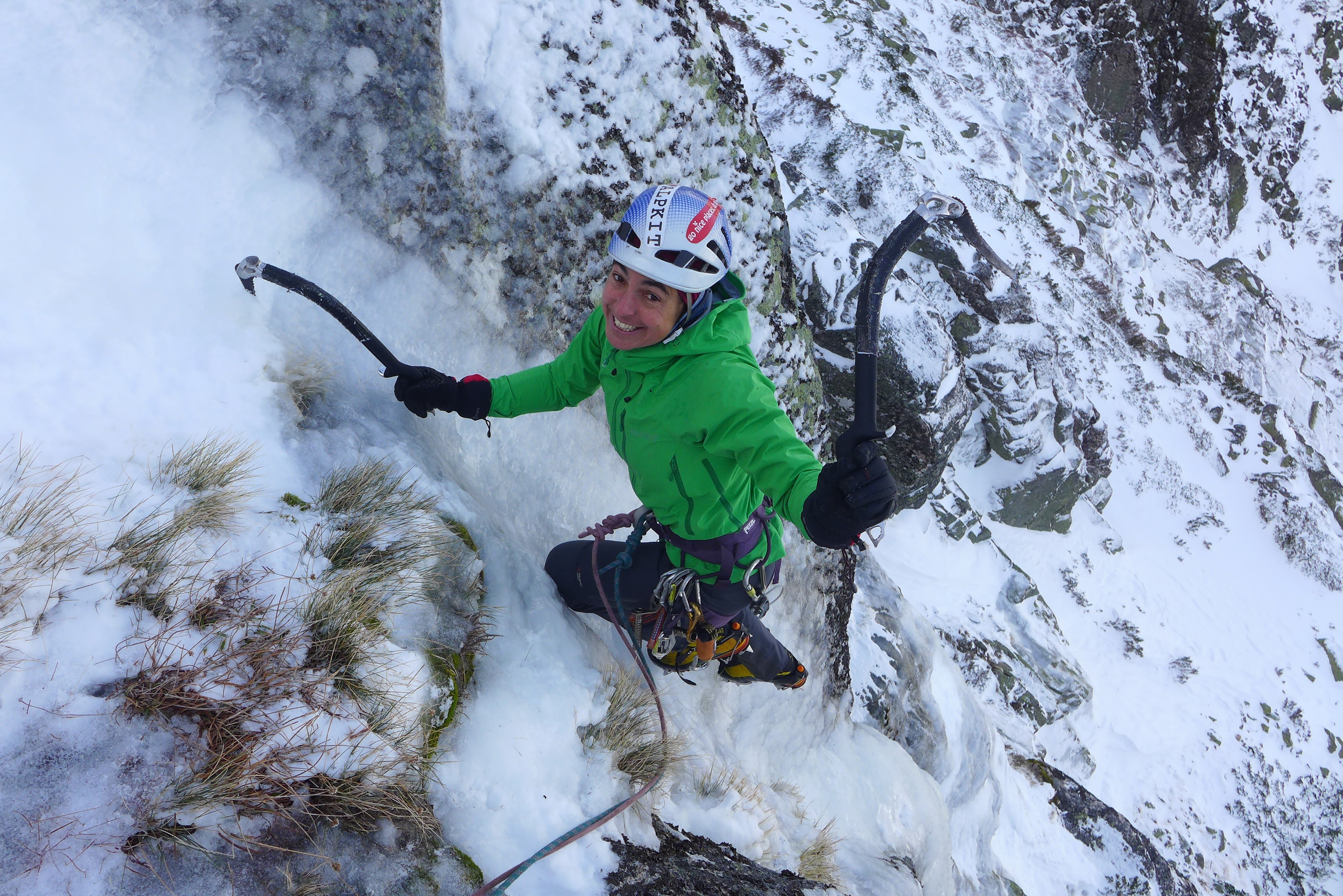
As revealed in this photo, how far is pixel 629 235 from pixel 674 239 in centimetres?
20

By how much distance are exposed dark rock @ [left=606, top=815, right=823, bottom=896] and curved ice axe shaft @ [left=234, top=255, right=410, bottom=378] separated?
7.61 feet

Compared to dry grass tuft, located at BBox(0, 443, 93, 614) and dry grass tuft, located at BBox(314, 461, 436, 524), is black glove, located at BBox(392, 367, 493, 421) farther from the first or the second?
dry grass tuft, located at BBox(0, 443, 93, 614)

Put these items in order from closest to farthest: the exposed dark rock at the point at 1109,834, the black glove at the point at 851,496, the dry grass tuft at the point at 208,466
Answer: the black glove at the point at 851,496
the dry grass tuft at the point at 208,466
the exposed dark rock at the point at 1109,834

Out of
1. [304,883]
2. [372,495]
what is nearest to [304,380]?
[372,495]

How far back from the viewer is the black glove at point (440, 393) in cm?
329

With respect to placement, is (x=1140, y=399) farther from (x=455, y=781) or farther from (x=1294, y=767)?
(x=455, y=781)

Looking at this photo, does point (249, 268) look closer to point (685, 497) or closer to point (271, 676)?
point (271, 676)

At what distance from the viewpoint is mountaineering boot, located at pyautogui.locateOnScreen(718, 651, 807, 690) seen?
426 cm

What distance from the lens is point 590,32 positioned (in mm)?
4184

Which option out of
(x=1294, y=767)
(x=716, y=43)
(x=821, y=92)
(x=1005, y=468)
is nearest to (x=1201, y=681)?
(x=1294, y=767)

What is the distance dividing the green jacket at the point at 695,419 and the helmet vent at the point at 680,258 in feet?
0.68

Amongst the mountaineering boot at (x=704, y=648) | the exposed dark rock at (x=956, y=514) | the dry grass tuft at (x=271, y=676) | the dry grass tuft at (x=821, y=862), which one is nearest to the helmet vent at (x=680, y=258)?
the dry grass tuft at (x=271, y=676)

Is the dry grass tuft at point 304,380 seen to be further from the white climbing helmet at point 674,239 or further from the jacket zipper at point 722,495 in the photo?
the jacket zipper at point 722,495

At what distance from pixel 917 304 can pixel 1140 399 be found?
1496cm
